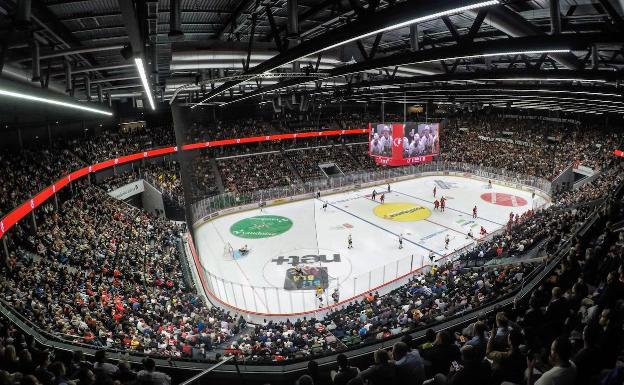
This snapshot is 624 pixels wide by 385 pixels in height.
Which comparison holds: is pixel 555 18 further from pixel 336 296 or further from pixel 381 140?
pixel 381 140

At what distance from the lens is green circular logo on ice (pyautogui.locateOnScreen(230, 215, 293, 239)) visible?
2630 centimetres

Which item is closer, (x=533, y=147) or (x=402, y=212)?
(x=402, y=212)

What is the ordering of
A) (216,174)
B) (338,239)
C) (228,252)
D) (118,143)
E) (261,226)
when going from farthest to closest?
(216,174) < (118,143) < (261,226) < (338,239) < (228,252)

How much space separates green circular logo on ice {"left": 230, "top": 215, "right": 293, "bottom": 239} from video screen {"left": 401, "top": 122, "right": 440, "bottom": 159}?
421 inches

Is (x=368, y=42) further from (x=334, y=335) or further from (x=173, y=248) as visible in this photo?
(x=173, y=248)

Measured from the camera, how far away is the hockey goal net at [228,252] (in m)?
22.0

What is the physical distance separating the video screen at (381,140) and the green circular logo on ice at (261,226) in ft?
29.6

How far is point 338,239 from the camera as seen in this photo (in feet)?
81.1

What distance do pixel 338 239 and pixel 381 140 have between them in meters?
7.13

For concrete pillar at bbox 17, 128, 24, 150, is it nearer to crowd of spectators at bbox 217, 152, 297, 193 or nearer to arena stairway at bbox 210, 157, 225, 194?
arena stairway at bbox 210, 157, 225, 194

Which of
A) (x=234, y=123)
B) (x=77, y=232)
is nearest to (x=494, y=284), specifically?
(x=77, y=232)

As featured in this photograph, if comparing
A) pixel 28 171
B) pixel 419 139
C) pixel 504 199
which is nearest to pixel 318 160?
pixel 504 199

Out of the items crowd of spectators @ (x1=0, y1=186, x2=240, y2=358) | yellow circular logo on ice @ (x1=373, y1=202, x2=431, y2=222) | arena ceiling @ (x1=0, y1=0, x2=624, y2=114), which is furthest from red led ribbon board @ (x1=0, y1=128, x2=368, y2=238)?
yellow circular logo on ice @ (x1=373, y1=202, x2=431, y2=222)

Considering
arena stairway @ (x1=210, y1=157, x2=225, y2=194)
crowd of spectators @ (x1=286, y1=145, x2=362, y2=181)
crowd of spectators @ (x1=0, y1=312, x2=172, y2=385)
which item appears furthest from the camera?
crowd of spectators @ (x1=286, y1=145, x2=362, y2=181)
